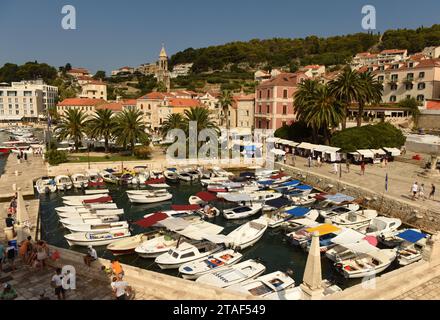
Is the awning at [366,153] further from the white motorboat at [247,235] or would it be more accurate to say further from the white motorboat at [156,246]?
the white motorboat at [156,246]

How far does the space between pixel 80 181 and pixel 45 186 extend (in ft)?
12.2

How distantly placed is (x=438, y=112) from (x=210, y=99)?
56.4 meters

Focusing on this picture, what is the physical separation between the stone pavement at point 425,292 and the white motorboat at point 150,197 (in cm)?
2557

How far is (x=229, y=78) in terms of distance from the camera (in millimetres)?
155500

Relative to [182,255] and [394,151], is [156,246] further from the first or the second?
[394,151]

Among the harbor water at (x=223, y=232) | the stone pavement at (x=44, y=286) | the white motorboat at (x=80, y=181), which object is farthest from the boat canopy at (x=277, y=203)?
the white motorboat at (x=80, y=181)

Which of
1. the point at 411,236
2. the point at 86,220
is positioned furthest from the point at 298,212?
the point at 86,220

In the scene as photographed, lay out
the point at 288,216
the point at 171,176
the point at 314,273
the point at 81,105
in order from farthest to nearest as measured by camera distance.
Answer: the point at 81,105, the point at 171,176, the point at 288,216, the point at 314,273

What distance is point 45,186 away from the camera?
123 feet

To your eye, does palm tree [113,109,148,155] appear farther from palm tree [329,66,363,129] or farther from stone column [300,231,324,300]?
stone column [300,231,324,300]

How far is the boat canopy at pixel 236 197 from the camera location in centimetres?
3206
